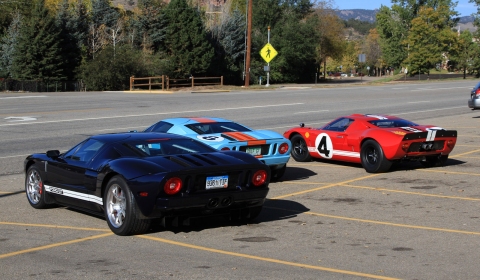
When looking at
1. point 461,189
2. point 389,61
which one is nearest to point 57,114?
point 461,189

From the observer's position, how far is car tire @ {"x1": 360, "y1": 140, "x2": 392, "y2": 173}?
13.1 m

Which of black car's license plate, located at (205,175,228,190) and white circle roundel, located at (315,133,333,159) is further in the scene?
white circle roundel, located at (315,133,333,159)

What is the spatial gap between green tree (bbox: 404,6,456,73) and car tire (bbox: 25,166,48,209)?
79686mm

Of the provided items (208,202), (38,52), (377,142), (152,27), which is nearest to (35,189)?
(208,202)

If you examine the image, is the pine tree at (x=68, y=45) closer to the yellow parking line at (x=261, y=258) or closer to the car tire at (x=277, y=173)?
the car tire at (x=277, y=173)

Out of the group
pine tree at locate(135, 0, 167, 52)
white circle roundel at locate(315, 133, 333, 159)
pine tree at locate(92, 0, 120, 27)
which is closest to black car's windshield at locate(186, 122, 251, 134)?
white circle roundel at locate(315, 133, 333, 159)

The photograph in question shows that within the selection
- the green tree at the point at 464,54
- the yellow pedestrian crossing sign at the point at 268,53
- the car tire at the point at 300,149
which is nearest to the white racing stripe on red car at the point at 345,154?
the car tire at the point at 300,149

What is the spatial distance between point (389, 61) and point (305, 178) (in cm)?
9764

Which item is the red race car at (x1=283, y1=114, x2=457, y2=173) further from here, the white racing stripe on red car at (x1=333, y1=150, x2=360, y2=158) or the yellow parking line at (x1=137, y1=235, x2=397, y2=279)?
the yellow parking line at (x1=137, y1=235, x2=397, y2=279)

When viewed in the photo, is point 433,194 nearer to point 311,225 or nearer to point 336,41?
point 311,225

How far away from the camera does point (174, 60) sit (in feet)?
223

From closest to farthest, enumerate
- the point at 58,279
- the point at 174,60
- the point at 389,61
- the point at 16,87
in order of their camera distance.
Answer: the point at 58,279, the point at 16,87, the point at 174,60, the point at 389,61

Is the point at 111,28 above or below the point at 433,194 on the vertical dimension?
above

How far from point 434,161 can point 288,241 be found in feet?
A: 23.4
